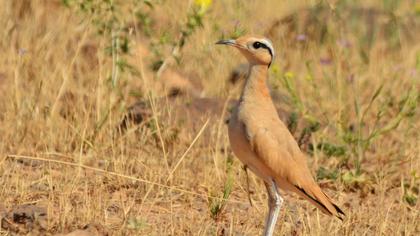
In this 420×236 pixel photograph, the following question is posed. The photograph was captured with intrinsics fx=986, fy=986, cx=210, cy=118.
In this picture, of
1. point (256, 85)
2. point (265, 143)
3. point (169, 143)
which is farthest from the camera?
point (169, 143)

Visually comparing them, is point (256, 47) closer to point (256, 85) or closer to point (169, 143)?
point (256, 85)

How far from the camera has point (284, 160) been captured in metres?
4.82

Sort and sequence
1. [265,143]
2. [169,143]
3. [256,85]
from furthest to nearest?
1. [169,143]
2. [256,85]
3. [265,143]

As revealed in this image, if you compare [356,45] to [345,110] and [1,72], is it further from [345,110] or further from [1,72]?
[1,72]

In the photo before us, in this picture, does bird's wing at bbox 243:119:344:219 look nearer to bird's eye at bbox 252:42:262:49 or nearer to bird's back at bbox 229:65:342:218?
bird's back at bbox 229:65:342:218

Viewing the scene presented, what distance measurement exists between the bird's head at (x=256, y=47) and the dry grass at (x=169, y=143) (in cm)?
74

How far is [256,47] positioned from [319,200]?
83 cm

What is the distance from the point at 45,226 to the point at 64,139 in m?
1.59

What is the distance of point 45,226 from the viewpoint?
4723mm

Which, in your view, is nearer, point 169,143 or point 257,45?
point 257,45

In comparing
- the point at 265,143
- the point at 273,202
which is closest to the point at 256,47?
the point at 265,143

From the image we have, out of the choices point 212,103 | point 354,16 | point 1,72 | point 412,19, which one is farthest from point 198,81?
point 412,19

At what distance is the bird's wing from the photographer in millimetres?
4723

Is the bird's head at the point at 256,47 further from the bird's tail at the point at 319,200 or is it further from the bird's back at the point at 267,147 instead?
the bird's tail at the point at 319,200
